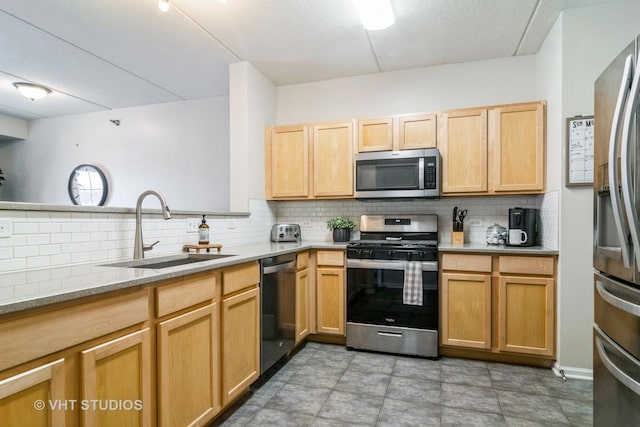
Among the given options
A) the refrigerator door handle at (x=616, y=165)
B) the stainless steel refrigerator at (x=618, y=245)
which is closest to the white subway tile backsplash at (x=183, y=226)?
the stainless steel refrigerator at (x=618, y=245)

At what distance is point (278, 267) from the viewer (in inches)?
96.3

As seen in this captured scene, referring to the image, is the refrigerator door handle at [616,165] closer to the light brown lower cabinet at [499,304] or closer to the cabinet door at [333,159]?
the light brown lower cabinet at [499,304]

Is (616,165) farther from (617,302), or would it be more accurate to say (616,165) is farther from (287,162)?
(287,162)

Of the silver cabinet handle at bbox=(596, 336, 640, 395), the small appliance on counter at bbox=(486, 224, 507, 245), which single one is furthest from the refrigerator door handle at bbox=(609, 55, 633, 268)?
the small appliance on counter at bbox=(486, 224, 507, 245)

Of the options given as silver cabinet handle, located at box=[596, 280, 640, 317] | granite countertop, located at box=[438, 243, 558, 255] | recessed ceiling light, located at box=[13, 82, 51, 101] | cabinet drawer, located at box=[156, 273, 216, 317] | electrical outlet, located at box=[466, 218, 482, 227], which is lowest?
cabinet drawer, located at box=[156, 273, 216, 317]

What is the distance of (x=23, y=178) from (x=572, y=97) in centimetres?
697

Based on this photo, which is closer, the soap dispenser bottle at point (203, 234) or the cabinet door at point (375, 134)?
the soap dispenser bottle at point (203, 234)

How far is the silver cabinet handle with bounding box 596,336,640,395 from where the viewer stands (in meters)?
1.12

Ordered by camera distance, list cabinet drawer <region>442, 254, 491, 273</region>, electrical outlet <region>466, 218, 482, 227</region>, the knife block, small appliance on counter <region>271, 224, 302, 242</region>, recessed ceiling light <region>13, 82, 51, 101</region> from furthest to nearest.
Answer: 1. recessed ceiling light <region>13, 82, 51, 101</region>
2. small appliance on counter <region>271, 224, 302, 242</region>
3. electrical outlet <region>466, 218, 482, 227</region>
4. the knife block
5. cabinet drawer <region>442, 254, 491, 273</region>

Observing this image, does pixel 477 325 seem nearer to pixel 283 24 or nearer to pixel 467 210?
pixel 467 210

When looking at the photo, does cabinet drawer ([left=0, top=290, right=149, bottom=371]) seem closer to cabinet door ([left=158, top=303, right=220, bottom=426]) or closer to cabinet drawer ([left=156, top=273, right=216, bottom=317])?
cabinet drawer ([left=156, top=273, right=216, bottom=317])

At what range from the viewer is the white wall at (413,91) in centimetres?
308

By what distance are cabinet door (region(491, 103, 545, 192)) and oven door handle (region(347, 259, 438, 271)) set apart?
873mm

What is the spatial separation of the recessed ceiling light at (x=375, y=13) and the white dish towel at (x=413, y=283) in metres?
1.80
